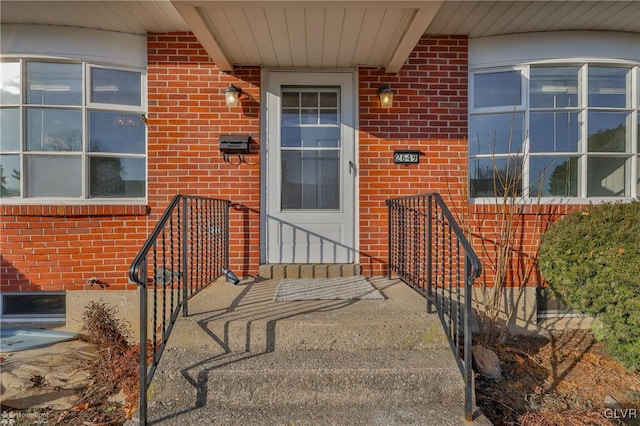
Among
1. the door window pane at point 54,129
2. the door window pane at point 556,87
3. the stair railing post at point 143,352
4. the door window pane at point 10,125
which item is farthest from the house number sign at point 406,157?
the door window pane at point 10,125

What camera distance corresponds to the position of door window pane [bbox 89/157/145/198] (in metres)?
3.50

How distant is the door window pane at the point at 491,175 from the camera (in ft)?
11.7

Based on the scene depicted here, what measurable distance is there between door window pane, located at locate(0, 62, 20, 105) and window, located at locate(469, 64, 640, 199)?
474cm

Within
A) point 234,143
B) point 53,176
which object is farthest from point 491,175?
point 53,176

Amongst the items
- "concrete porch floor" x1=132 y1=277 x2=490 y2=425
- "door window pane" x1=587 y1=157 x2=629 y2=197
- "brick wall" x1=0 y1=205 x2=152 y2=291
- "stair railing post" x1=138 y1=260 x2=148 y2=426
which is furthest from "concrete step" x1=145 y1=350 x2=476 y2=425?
"door window pane" x1=587 y1=157 x2=629 y2=197

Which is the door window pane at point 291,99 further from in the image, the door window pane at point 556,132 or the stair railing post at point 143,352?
the door window pane at point 556,132

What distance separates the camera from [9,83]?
338 cm

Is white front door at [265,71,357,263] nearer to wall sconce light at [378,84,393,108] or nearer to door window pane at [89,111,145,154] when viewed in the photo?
wall sconce light at [378,84,393,108]

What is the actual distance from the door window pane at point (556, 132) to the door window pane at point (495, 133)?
196 millimetres

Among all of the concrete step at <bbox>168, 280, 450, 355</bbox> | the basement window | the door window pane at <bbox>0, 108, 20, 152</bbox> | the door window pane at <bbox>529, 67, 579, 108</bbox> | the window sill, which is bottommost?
the basement window

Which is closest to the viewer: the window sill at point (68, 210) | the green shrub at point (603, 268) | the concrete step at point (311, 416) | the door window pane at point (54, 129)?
the concrete step at point (311, 416)

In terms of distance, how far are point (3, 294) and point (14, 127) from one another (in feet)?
5.62

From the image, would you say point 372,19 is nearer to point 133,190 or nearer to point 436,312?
point 436,312

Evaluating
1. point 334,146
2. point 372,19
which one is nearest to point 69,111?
point 334,146
